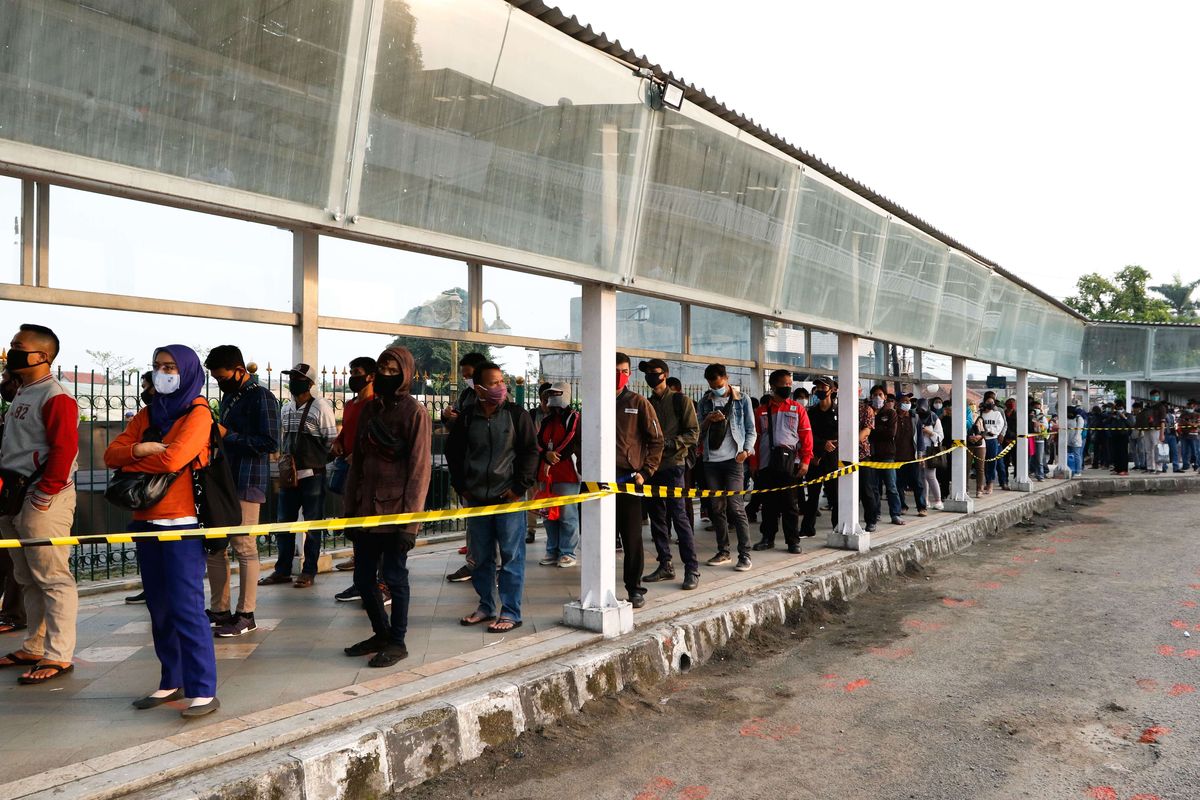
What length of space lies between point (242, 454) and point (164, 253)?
2.11m

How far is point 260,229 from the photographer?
295 inches

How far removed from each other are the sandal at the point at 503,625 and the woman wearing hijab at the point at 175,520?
182 cm

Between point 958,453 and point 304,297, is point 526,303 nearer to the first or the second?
point 304,297

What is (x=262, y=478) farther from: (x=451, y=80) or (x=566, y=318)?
(x=566, y=318)

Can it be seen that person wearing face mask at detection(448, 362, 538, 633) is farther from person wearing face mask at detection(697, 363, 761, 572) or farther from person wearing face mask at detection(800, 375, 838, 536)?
person wearing face mask at detection(800, 375, 838, 536)

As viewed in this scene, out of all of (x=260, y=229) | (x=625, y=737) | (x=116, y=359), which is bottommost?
(x=625, y=737)

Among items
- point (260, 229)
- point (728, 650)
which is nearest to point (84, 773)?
point (728, 650)

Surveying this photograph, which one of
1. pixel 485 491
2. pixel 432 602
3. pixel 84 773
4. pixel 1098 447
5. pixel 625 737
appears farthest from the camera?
pixel 1098 447

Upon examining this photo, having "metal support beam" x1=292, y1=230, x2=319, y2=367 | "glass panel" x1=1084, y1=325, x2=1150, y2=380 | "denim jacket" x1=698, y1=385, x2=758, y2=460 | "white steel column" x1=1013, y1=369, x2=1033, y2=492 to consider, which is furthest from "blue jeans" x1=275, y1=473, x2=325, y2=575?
"glass panel" x1=1084, y1=325, x2=1150, y2=380

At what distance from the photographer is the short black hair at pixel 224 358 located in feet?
17.9

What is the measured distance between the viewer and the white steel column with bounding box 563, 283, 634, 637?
556 cm

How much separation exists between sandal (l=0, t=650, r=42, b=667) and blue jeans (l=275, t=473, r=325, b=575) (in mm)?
2177

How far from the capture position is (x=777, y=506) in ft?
30.8

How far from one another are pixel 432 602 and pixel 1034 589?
572 centimetres
